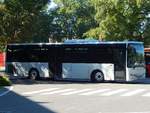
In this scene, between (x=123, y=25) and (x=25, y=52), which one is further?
(x=123, y=25)

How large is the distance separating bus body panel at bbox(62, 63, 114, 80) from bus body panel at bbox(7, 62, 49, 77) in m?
1.51

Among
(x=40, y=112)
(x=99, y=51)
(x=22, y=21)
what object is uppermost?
(x=22, y=21)

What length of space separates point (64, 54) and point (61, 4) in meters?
31.6

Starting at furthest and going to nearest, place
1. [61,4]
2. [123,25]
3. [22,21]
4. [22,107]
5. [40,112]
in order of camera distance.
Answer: [61,4] → [123,25] → [22,21] → [22,107] → [40,112]

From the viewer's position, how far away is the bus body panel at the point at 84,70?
33.2 m

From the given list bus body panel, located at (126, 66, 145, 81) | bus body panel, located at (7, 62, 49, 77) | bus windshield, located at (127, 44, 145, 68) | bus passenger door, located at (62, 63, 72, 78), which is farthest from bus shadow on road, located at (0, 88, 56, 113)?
bus body panel, located at (7, 62, 49, 77)

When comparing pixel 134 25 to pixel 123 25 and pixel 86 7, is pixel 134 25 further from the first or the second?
pixel 86 7

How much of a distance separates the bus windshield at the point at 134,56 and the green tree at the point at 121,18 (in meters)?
15.3

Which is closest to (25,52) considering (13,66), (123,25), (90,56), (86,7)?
(13,66)

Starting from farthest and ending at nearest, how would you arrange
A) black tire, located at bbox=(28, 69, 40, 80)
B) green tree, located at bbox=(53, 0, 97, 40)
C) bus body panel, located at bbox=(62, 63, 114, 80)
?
green tree, located at bbox=(53, 0, 97, 40), black tire, located at bbox=(28, 69, 40, 80), bus body panel, located at bbox=(62, 63, 114, 80)

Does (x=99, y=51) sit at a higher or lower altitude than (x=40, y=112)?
higher

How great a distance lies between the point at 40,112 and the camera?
15.3 metres

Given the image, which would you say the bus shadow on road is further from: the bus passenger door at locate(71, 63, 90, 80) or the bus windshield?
the bus passenger door at locate(71, 63, 90, 80)

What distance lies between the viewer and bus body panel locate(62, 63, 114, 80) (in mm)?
33219
